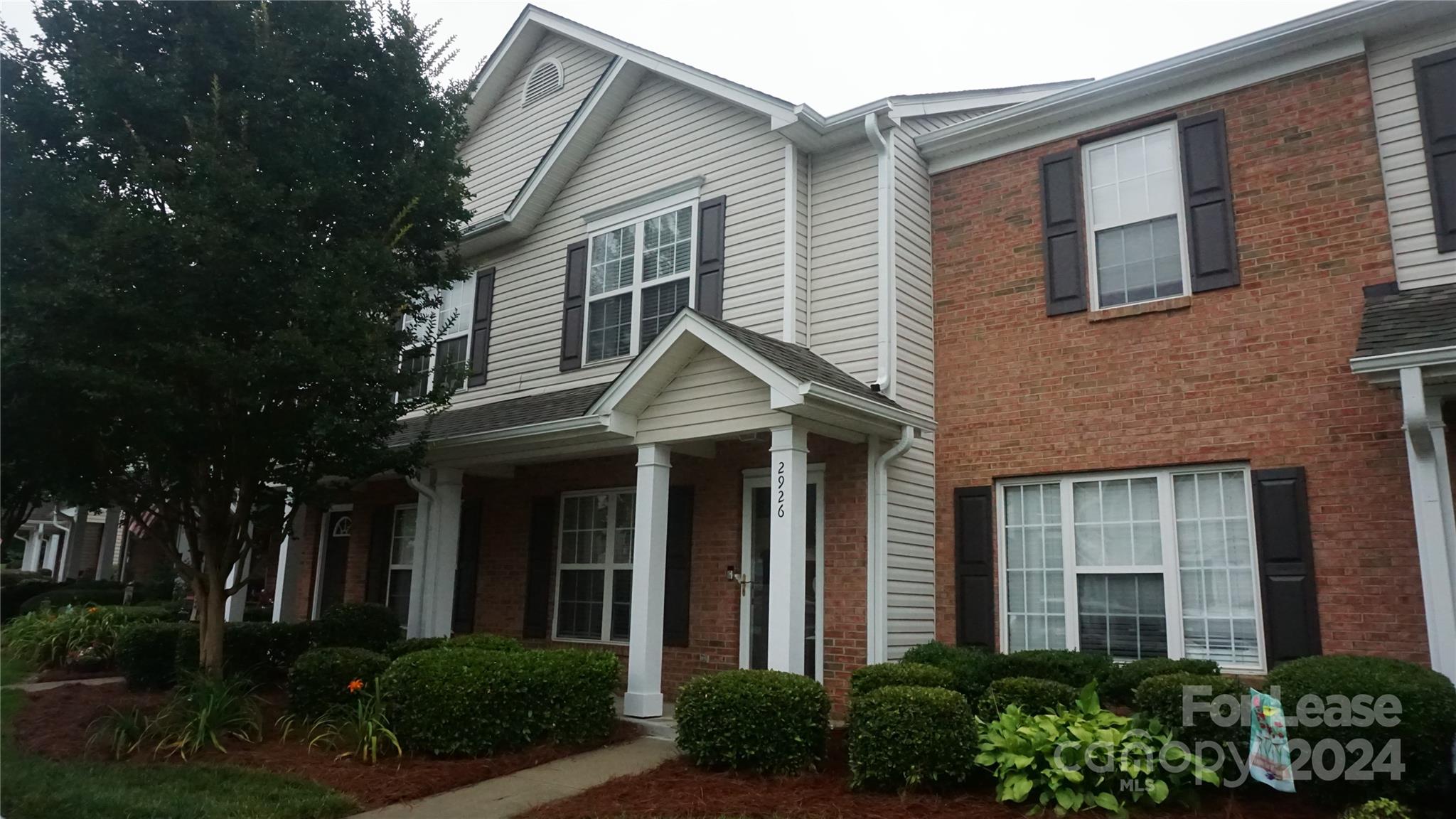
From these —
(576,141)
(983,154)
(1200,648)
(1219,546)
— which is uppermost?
(576,141)

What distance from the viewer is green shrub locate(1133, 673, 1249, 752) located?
596 centimetres

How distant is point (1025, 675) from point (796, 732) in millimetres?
2054

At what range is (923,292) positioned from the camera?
10078mm

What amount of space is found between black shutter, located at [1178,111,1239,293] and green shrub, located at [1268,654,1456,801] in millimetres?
3722

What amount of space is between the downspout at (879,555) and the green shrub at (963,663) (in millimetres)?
294

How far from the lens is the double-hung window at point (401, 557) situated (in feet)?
46.7

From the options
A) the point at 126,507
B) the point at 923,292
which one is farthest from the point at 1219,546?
the point at 126,507

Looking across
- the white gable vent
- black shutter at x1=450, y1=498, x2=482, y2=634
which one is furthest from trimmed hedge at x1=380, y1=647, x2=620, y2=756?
the white gable vent

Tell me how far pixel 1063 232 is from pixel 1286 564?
11.8 ft

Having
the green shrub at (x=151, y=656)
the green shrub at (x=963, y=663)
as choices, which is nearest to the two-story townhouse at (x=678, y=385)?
the green shrub at (x=963, y=663)

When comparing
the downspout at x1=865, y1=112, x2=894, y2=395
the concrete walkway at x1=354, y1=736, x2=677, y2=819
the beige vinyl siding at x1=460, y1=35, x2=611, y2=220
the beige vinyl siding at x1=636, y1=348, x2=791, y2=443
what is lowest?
the concrete walkway at x1=354, y1=736, x2=677, y2=819

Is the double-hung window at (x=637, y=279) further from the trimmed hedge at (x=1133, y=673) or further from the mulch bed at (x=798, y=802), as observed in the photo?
the trimmed hedge at (x=1133, y=673)

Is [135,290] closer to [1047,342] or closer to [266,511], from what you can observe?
[266,511]

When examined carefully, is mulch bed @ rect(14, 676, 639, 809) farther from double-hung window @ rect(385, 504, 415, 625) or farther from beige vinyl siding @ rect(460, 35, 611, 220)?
beige vinyl siding @ rect(460, 35, 611, 220)
